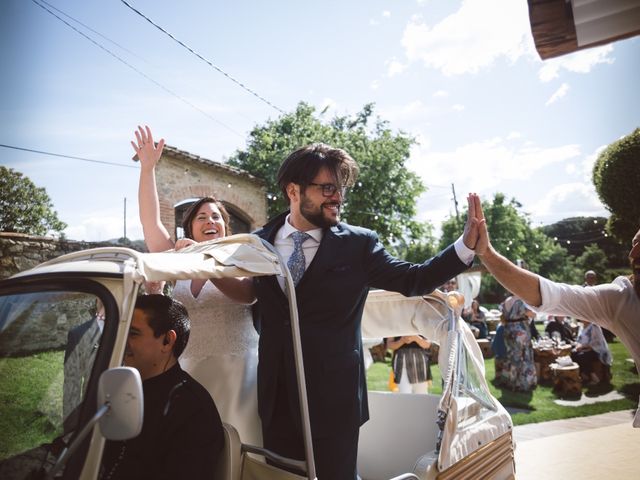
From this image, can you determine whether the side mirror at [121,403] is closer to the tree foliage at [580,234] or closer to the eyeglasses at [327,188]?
the eyeglasses at [327,188]

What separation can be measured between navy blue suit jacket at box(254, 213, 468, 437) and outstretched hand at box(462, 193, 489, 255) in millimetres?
107

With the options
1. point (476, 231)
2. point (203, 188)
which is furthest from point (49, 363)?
point (203, 188)

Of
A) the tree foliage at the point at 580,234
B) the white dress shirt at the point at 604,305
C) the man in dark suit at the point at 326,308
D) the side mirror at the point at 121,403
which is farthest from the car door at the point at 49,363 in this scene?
the tree foliage at the point at 580,234

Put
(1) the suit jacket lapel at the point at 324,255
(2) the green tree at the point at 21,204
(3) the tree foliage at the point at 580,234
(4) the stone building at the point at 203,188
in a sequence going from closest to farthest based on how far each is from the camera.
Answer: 1. (1) the suit jacket lapel at the point at 324,255
2. (2) the green tree at the point at 21,204
3. (4) the stone building at the point at 203,188
4. (3) the tree foliage at the point at 580,234

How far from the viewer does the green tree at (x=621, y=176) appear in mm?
9320

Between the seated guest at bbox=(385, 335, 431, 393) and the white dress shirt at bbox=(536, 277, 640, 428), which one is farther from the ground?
the white dress shirt at bbox=(536, 277, 640, 428)

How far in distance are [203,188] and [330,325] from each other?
1157 centimetres

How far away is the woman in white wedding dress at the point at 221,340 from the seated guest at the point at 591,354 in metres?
9.60

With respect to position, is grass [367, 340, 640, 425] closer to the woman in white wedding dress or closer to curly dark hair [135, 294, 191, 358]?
the woman in white wedding dress

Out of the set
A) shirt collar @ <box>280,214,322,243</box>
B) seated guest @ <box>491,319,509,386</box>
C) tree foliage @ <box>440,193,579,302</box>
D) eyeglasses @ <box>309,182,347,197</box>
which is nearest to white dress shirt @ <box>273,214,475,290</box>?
shirt collar @ <box>280,214,322,243</box>

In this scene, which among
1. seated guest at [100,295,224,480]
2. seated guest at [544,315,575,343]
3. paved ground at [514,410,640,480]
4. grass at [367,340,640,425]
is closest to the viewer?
seated guest at [100,295,224,480]

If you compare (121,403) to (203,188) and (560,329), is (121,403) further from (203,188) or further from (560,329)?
(560,329)

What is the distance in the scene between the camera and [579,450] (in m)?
5.59

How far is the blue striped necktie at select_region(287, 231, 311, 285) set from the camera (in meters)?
2.44
